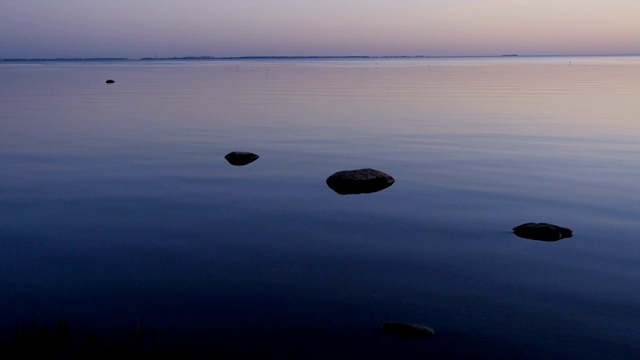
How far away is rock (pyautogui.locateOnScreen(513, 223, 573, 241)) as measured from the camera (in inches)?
632

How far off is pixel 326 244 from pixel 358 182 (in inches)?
262

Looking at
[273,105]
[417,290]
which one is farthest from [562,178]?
[273,105]

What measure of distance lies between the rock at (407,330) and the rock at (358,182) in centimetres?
1133

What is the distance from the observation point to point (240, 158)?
2800 cm

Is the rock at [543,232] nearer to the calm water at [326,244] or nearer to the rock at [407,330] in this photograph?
the calm water at [326,244]

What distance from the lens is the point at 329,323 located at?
1095 cm

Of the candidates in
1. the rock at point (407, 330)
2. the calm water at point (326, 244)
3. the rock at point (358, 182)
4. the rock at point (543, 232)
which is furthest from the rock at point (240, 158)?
the rock at point (407, 330)

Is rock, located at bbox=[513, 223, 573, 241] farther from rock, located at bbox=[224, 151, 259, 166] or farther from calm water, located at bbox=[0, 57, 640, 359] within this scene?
rock, located at bbox=[224, 151, 259, 166]

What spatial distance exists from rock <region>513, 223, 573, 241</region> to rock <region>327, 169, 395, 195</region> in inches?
263

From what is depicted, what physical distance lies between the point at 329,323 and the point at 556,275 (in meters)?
5.48

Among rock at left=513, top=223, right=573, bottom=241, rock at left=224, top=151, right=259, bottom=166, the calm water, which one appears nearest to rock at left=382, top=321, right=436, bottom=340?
the calm water

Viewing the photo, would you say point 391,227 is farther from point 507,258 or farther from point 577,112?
point 577,112

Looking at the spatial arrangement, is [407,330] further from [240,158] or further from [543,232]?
[240,158]

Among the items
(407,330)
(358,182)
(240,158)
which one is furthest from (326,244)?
(240,158)
